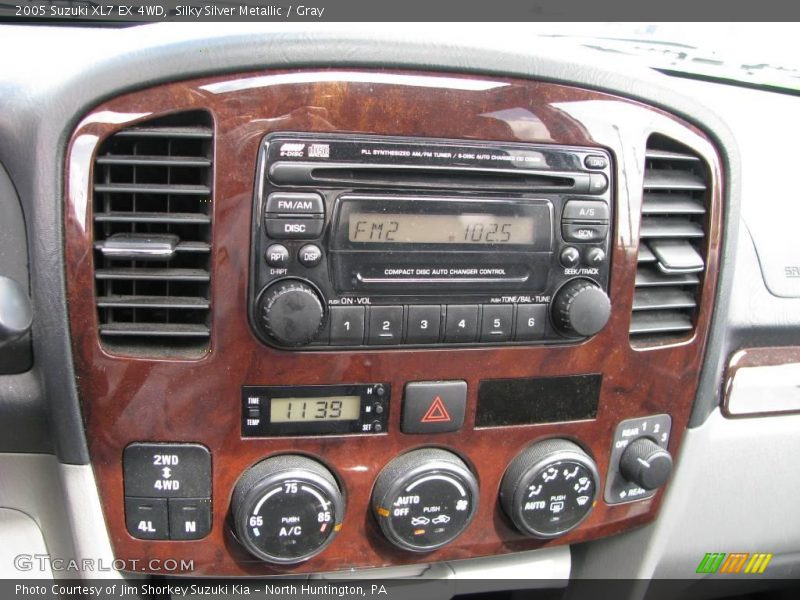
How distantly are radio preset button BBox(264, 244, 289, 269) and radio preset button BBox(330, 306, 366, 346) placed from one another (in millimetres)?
109

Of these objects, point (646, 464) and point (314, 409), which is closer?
point (314, 409)

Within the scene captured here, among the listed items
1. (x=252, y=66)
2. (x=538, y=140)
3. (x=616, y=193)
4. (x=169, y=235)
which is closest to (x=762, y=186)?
(x=616, y=193)

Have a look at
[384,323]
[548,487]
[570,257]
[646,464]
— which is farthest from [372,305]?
[646,464]

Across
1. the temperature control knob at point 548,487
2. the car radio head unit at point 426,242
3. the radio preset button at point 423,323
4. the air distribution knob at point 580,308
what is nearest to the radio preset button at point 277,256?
the car radio head unit at point 426,242

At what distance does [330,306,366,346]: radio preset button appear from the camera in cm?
120

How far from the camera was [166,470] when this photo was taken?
125 cm

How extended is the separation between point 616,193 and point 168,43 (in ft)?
2.57

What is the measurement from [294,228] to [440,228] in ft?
0.79

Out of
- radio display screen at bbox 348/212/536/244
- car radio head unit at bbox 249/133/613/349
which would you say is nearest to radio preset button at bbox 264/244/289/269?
car radio head unit at bbox 249/133/613/349

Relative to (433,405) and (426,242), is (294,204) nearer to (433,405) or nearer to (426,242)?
(426,242)

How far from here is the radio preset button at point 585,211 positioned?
128cm

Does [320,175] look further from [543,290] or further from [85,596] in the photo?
[85,596]

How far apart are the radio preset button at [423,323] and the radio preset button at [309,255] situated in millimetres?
177

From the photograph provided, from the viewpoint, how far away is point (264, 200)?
115 centimetres
